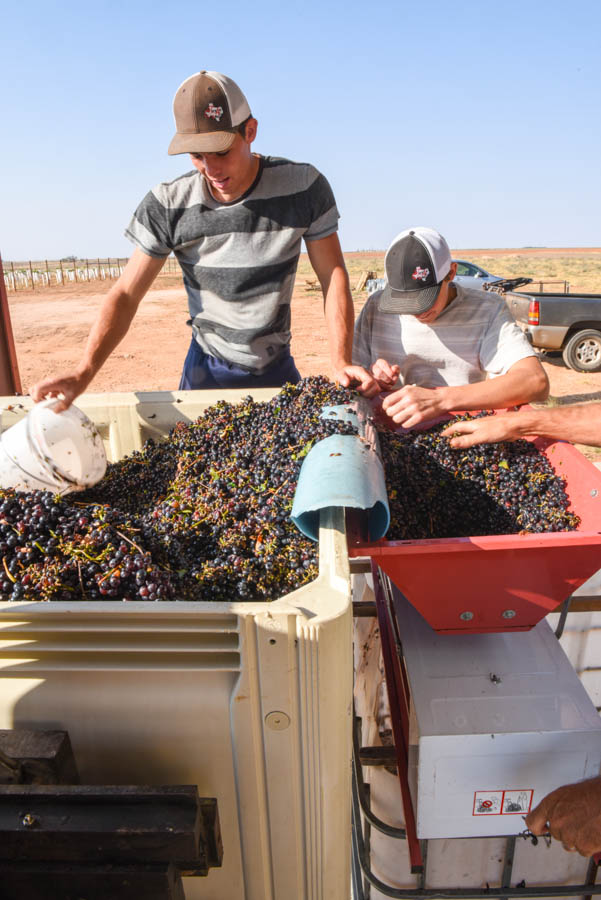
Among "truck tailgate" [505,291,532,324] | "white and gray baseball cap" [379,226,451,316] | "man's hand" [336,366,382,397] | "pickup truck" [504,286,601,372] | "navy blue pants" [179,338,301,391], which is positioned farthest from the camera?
"truck tailgate" [505,291,532,324]

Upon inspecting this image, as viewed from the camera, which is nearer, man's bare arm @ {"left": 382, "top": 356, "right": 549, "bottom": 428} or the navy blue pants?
man's bare arm @ {"left": 382, "top": 356, "right": 549, "bottom": 428}

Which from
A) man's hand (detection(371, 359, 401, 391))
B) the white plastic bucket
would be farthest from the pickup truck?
the white plastic bucket

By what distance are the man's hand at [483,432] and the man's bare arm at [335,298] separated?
587 millimetres

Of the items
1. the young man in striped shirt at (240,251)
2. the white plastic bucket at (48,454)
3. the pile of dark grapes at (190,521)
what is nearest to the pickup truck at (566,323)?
the young man in striped shirt at (240,251)

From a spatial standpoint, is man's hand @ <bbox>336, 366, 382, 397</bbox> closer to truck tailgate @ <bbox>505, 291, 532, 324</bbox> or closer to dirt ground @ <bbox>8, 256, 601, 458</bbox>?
dirt ground @ <bbox>8, 256, 601, 458</bbox>

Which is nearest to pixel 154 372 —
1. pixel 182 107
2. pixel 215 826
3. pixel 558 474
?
pixel 182 107

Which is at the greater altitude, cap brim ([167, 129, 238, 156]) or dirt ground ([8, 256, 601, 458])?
cap brim ([167, 129, 238, 156])

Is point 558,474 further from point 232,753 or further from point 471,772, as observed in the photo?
point 232,753

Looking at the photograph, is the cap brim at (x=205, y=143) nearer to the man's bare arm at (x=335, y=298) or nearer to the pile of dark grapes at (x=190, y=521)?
the man's bare arm at (x=335, y=298)

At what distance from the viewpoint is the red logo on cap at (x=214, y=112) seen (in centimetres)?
247

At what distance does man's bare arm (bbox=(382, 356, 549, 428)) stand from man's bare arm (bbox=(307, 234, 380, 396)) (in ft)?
1.27

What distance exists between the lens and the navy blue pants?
310 centimetres

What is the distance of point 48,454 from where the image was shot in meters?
2.03

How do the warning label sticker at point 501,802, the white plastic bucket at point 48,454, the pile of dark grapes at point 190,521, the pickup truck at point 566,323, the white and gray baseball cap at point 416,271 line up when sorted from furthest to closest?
the pickup truck at point 566,323 → the white and gray baseball cap at point 416,271 → the white plastic bucket at point 48,454 → the warning label sticker at point 501,802 → the pile of dark grapes at point 190,521
